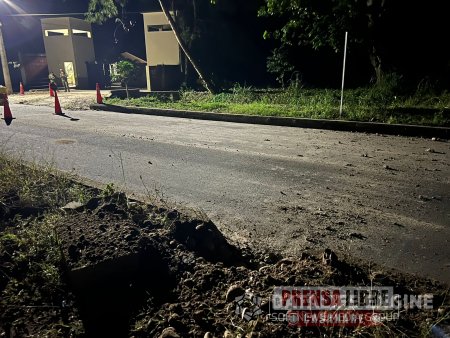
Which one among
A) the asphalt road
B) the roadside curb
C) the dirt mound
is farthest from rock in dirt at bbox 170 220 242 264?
the roadside curb

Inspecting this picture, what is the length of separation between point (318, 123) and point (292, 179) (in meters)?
4.52

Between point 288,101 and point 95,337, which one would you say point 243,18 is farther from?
point 95,337

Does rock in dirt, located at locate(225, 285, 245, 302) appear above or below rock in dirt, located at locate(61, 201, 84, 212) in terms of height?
below

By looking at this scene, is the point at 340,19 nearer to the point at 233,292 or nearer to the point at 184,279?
the point at 184,279

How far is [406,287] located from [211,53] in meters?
20.0

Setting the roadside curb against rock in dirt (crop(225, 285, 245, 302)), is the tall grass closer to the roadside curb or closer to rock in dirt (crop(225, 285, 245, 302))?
the roadside curb

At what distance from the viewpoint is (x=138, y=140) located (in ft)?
26.6

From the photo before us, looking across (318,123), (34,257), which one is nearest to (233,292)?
(34,257)

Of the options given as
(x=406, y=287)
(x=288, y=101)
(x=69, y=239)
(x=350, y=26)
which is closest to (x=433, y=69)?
(x=350, y=26)

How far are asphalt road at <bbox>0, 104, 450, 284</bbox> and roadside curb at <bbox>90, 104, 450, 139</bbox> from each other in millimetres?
441

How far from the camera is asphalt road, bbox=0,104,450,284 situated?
340 cm

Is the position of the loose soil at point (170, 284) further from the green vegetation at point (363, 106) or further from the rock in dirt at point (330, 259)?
the green vegetation at point (363, 106)

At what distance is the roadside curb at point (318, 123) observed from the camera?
7.80 m

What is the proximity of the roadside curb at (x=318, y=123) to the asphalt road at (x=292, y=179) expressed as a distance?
0.44m
